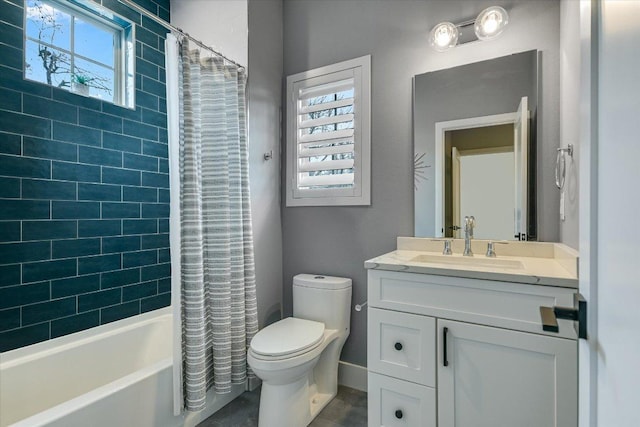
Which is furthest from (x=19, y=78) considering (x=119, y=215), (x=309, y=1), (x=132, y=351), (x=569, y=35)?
(x=569, y=35)

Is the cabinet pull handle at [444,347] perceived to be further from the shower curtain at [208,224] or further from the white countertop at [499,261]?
the shower curtain at [208,224]

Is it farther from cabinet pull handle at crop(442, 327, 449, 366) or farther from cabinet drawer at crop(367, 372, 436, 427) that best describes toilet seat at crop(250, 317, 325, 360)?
cabinet pull handle at crop(442, 327, 449, 366)

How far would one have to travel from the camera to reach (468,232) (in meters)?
1.79

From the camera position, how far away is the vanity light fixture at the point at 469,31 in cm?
167

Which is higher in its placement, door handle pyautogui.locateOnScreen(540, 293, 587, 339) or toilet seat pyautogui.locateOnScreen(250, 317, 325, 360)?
door handle pyautogui.locateOnScreen(540, 293, 587, 339)

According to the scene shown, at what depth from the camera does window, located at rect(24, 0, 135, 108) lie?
1.88 meters

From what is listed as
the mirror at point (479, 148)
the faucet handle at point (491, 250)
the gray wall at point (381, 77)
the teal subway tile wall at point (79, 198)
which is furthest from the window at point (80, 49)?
the faucet handle at point (491, 250)

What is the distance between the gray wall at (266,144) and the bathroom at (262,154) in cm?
1

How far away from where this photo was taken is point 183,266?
159 cm

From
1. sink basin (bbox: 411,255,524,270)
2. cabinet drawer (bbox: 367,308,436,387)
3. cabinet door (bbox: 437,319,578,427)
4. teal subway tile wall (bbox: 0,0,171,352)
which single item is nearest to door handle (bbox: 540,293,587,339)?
cabinet door (bbox: 437,319,578,427)

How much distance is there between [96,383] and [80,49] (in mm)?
Result: 2117

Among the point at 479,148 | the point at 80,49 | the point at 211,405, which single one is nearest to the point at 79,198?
the point at 80,49

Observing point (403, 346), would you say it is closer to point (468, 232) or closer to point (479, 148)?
point (468, 232)

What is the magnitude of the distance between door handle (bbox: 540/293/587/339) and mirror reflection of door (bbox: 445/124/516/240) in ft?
4.04
